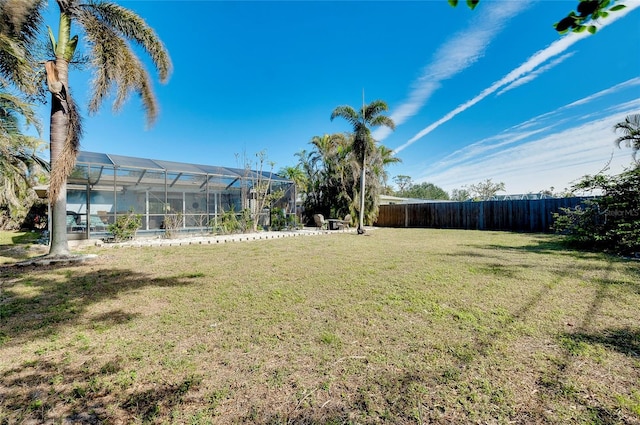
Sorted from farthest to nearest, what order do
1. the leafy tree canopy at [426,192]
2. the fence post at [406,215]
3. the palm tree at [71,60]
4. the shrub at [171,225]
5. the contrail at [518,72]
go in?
the leafy tree canopy at [426,192]
the fence post at [406,215]
the shrub at [171,225]
the contrail at [518,72]
the palm tree at [71,60]

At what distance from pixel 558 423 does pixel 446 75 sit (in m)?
16.4

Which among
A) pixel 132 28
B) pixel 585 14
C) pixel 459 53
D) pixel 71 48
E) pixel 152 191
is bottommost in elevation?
pixel 585 14

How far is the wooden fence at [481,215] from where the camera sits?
13.8 m

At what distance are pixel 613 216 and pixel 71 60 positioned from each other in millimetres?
15177

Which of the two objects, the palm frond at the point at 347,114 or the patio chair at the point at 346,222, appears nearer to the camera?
the palm frond at the point at 347,114

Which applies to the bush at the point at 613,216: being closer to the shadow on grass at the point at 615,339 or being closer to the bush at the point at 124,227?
the shadow on grass at the point at 615,339

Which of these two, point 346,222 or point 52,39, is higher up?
point 52,39

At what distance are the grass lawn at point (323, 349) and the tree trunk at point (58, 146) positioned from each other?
173 cm

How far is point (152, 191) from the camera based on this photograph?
13633 millimetres

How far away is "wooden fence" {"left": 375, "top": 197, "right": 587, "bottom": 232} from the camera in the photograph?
13844mm

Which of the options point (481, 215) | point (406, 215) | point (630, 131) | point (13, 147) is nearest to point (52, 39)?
point (13, 147)

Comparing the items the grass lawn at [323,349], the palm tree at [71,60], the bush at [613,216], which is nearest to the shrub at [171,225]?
the palm tree at [71,60]

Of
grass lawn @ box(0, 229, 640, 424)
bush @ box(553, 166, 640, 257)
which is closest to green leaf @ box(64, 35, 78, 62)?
grass lawn @ box(0, 229, 640, 424)

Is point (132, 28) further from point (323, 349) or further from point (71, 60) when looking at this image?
point (323, 349)
